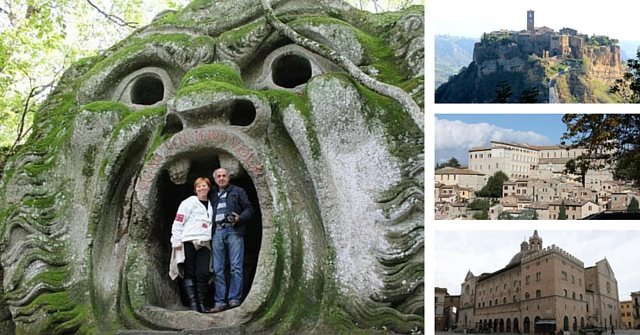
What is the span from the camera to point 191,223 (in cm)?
609

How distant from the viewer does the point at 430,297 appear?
5809 millimetres

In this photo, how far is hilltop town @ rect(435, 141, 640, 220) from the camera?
599 cm

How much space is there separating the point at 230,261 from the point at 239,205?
44 centimetres

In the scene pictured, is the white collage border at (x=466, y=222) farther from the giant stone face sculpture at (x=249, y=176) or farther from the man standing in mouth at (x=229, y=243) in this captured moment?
the man standing in mouth at (x=229, y=243)

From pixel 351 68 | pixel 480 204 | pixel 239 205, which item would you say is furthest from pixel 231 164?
pixel 480 204

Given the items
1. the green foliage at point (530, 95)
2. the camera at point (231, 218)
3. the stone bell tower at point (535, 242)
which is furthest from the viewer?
the green foliage at point (530, 95)

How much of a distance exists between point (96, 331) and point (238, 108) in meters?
2.08

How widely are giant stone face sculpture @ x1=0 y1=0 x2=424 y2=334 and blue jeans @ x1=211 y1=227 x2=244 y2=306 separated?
0.18m

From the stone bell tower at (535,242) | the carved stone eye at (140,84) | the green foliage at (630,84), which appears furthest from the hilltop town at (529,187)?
the carved stone eye at (140,84)

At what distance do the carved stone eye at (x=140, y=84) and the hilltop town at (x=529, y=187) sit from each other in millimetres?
2634

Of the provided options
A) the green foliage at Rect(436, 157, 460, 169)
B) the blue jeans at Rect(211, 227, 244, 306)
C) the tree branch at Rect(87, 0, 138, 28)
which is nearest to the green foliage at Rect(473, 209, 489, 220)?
the green foliage at Rect(436, 157, 460, 169)

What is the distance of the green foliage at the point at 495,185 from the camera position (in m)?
6.05

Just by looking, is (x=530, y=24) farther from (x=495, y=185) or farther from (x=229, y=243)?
(x=229, y=243)

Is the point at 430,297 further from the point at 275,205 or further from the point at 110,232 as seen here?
the point at 110,232
